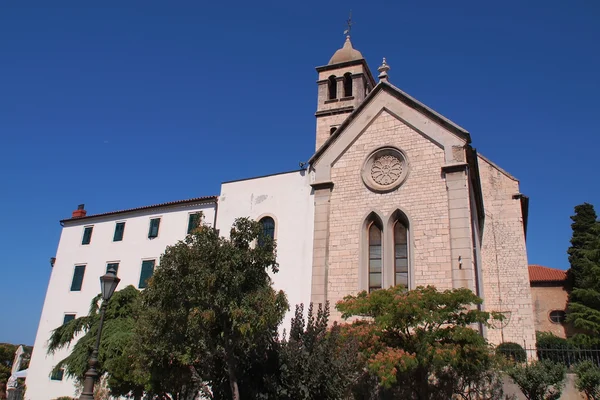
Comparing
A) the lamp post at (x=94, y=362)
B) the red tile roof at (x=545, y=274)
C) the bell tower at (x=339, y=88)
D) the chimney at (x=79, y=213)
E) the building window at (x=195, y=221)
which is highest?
the bell tower at (x=339, y=88)

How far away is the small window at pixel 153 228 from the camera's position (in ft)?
86.1

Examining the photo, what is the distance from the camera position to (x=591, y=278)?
31234mm

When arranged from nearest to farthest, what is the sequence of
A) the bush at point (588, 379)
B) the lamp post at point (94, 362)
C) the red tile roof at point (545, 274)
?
the lamp post at point (94, 362) < the bush at point (588, 379) < the red tile roof at point (545, 274)

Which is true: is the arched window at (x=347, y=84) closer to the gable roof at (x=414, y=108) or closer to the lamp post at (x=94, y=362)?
the gable roof at (x=414, y=108)

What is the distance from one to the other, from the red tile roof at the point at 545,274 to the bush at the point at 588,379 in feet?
74.1

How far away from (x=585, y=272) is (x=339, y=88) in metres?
22.2

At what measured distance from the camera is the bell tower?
32125 mm

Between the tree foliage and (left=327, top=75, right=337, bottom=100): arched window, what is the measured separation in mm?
21828

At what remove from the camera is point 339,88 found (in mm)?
33031

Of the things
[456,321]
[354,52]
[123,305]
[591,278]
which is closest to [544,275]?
[591,278]

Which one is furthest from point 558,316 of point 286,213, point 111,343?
point 111,343

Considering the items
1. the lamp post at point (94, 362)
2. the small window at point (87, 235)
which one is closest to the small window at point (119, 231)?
the small window at point (87, 235)

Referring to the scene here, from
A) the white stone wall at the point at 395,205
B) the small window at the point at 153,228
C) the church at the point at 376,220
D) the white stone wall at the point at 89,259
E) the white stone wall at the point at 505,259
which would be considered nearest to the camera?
the white stone wall at the point at 395,205

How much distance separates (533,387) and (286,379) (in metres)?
8.43
